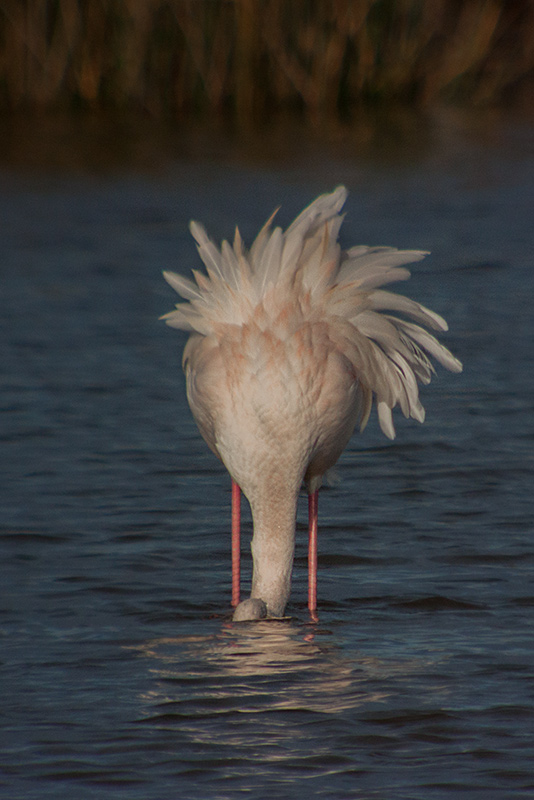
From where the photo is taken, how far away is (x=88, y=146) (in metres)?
22.5

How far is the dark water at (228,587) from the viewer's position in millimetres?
4957

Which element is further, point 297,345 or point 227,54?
point 227,54

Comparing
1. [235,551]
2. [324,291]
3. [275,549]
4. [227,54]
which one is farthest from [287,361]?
[227,54]

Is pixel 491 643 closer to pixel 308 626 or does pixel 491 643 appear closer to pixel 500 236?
pixel 308 626

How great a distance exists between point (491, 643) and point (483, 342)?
18.6 ft

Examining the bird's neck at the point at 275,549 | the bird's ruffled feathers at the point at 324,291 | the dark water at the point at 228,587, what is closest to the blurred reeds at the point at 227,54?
the dark water at the point at 228,587

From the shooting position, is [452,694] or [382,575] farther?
[382,575]

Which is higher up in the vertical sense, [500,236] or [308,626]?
[500,236]

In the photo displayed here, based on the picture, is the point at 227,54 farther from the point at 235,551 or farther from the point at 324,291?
the point at 235,551

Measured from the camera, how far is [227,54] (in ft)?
78.7

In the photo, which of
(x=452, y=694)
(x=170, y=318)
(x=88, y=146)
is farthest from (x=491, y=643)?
(x=88, y=146)

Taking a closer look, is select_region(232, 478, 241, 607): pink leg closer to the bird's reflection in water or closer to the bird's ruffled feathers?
the bird's reflection in water

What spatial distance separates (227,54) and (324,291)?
59.8 ft

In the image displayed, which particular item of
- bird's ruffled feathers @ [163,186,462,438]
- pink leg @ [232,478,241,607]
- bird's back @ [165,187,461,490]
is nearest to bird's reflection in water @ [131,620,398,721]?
pink leg @ [232,478,241,607]
